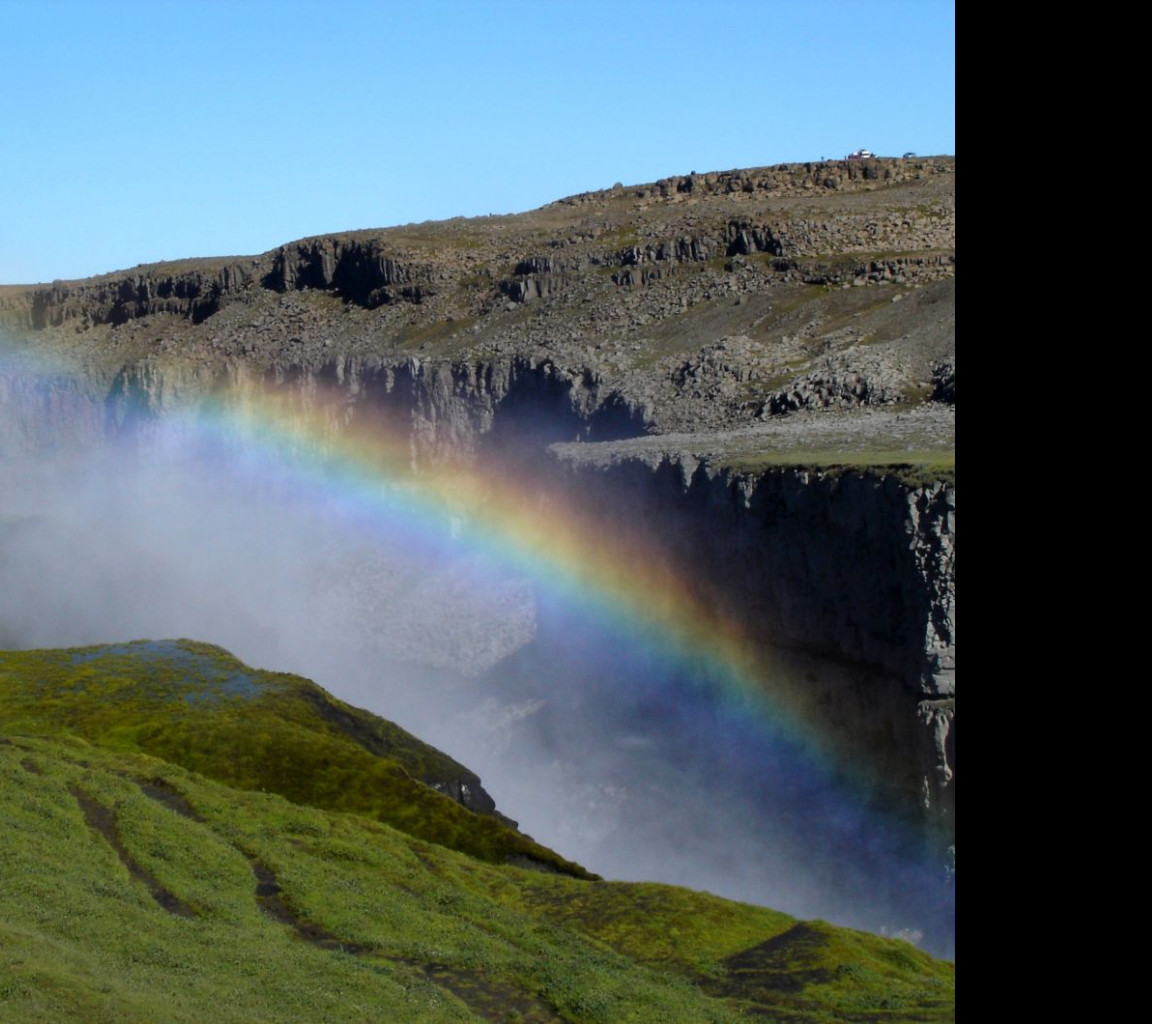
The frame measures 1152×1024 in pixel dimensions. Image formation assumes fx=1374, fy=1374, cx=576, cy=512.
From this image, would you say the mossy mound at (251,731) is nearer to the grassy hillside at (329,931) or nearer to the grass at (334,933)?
the grassy hillside at (329,931)

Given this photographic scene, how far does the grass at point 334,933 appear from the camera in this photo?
2022cm

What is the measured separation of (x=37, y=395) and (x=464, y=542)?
232 feet

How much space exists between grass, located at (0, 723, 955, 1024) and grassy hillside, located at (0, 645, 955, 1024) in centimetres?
7

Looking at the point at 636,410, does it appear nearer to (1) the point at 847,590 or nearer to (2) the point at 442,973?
(1) the point at 847,590

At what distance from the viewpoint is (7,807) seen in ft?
94.1

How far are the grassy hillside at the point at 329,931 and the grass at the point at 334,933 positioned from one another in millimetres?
66

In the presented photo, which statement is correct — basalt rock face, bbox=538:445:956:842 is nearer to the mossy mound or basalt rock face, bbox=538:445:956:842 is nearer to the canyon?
the canyon

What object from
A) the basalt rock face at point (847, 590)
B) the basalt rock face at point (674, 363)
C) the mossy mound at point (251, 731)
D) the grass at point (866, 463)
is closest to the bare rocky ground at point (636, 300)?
the basalt rock face at point (674, 363)

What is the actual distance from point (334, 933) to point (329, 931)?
0.12m

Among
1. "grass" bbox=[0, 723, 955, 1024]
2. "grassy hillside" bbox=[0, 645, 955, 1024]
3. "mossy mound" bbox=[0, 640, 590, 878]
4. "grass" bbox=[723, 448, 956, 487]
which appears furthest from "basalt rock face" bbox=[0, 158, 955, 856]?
"grass" bbox=[0, 723, 955, 1024]

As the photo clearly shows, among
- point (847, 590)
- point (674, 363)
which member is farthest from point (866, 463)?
point (674, 363)

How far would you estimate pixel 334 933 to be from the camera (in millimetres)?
26672
